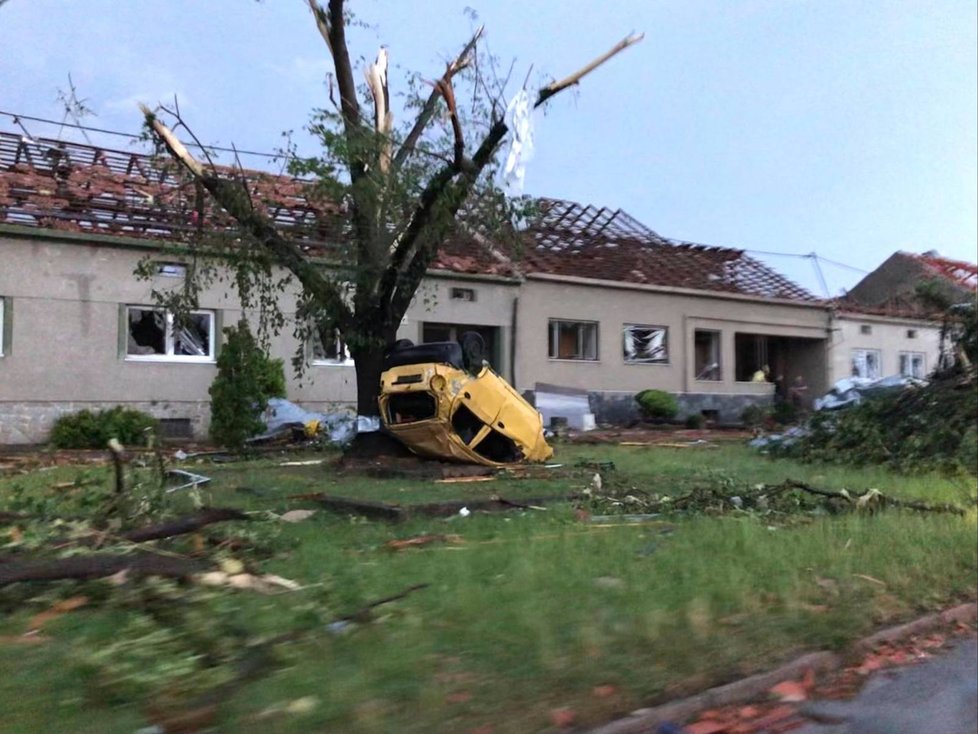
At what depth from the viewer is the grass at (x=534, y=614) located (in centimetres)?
402

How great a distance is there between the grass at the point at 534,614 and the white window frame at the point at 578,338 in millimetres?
15566

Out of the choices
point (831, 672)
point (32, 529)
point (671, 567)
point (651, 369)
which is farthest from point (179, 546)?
point (651, 369)

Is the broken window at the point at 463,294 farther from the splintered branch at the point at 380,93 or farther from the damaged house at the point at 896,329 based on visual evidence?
the damaged house at the point at 896,329

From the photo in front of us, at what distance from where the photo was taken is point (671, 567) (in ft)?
21.6

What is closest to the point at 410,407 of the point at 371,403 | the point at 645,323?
the point at 371,403

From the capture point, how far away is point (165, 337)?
19.0 meters

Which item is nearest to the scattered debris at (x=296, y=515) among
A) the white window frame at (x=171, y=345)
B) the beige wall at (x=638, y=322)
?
the white window frame at (x=171, y=345)

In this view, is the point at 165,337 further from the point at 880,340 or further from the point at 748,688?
the point at 880,340

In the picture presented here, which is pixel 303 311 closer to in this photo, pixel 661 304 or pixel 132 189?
pixel 132 189

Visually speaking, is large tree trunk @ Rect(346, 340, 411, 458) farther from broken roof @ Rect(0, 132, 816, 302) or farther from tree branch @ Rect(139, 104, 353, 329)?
broken roof @ Rect(0, 132, 816, 302)

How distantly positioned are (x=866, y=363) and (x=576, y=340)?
12559mm

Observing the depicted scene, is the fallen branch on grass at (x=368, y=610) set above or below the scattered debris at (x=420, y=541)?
above

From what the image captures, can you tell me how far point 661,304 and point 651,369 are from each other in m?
1.95

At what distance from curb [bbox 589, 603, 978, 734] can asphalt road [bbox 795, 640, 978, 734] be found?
0.21m
